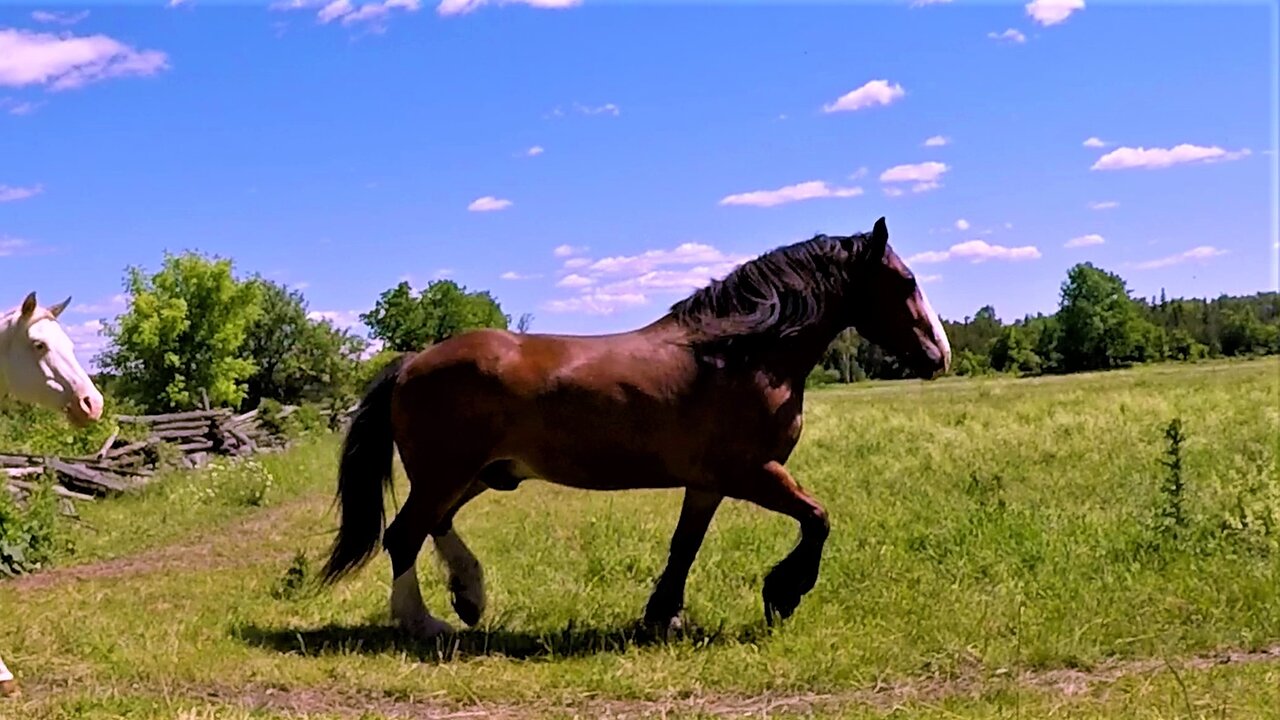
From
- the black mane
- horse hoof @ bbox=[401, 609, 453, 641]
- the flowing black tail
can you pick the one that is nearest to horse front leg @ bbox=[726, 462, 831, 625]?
the black mane

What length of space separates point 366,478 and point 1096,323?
3474 inches

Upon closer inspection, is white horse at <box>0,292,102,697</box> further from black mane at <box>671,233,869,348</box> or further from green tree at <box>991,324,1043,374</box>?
green tree at <box>991,324,1043,374</box>

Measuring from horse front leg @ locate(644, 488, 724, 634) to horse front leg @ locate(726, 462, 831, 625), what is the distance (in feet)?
1.39

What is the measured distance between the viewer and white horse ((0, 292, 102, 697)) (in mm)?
5680

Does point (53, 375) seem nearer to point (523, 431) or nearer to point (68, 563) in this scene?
point (523, 431)

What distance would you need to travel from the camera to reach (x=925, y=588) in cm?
733

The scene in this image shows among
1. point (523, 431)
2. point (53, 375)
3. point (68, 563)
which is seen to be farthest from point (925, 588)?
point (68, 563)

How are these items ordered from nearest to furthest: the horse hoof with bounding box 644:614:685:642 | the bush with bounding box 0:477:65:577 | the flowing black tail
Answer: the horse hoof with bounding box 644:614:685:642 < the flowing black tail < the bush with bounding box 0:477:65:577

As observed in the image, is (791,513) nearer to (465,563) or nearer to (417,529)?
(465,563)

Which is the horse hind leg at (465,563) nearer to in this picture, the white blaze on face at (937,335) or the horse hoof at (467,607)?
the horse hoof at (467,607)

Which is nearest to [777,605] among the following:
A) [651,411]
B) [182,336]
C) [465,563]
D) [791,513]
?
[791,513]

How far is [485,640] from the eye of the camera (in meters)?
6.75

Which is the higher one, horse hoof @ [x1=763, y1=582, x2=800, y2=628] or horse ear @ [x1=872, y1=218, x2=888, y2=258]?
Result: horse ear @ [x1=872, y1=218, x2=888, y2=258]

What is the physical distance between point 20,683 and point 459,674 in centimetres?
227
